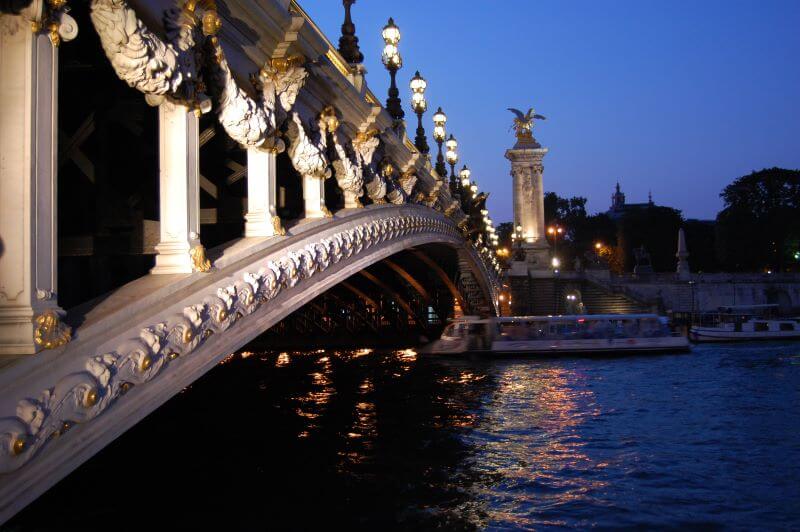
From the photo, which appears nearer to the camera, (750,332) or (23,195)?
(23,195)

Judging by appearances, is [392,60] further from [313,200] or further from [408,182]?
[313,200]

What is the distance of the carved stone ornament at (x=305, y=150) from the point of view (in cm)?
869

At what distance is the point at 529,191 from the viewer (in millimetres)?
59719

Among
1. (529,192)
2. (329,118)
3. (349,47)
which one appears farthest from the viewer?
(529,192)

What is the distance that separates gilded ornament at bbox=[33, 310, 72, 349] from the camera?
402 cm

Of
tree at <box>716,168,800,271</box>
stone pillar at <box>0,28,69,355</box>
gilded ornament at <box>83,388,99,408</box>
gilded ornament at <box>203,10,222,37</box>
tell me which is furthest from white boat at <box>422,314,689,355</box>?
tree at <box>716,168,800,271</box>

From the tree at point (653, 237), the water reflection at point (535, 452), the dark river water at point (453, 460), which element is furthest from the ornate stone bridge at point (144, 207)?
the tree at point (653, 237)

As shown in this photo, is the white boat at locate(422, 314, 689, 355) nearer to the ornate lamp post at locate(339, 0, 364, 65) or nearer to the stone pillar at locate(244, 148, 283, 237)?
the ornate lamp post at locate(339, 0, 364, 65)

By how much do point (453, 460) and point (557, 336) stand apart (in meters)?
20.0

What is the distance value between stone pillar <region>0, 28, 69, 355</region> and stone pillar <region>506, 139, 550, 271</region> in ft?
180

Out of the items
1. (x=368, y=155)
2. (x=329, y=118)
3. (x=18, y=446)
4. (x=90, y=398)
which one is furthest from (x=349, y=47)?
(x=18, y=446)

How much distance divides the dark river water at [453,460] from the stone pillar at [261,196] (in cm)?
287

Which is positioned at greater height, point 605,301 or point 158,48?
point 158,48

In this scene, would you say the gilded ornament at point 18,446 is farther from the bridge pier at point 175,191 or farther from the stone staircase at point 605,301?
the stone staircase at point 605,301
